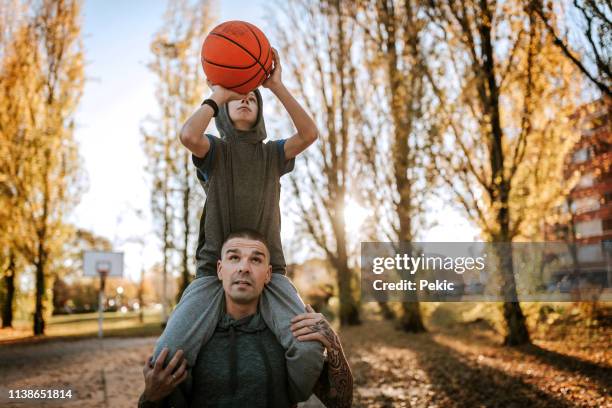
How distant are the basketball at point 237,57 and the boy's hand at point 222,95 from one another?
2 centimetres

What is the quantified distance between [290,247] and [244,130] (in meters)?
23.8

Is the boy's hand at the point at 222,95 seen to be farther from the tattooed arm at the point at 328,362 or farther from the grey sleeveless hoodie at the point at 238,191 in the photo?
the tattooed arm at the point at 328,362

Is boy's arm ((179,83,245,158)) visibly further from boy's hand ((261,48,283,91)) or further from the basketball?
boy's hand ((261,48,283,91))

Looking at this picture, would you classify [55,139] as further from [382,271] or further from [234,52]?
[234,52]

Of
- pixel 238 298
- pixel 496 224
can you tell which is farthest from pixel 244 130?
pixel 496 224

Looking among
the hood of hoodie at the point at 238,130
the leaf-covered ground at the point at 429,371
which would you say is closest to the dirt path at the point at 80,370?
the leaf-covered ground at the point at 429,371

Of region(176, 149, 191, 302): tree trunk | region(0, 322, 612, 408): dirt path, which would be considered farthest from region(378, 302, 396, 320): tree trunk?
region(176, 149, 191, 302): tree trunk

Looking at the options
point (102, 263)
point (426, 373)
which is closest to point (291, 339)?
point (426, 373)

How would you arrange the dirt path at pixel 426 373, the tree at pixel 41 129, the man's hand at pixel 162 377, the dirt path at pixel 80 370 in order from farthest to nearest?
the tree at pixel 41 129 → the dirt path at pixel 80 370 → the dirt path at pixel 426 373 → the man's hand at pixel 162 377

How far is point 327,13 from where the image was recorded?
1788cm

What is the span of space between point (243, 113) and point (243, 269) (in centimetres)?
95

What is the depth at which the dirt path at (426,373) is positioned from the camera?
23.2 feet

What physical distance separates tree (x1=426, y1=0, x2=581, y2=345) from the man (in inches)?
377

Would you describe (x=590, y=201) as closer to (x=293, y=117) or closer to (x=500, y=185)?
(x=500, y=185)
